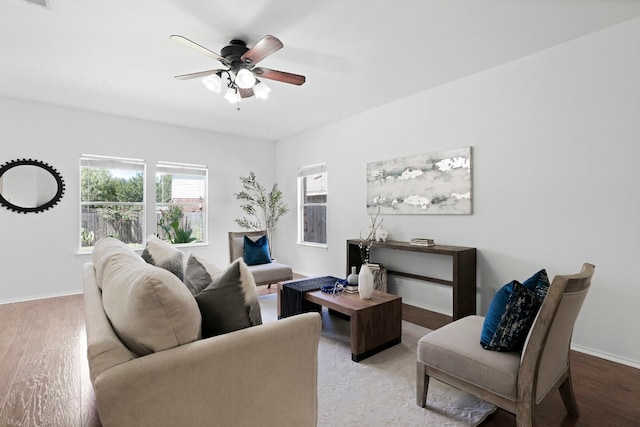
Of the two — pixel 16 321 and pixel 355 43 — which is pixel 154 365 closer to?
pixel 355 43

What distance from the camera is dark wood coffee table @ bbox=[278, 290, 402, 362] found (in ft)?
8.28

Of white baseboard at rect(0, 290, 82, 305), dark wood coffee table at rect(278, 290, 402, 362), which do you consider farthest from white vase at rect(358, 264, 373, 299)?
white baseboard at rect(0, 290, 82, 305)

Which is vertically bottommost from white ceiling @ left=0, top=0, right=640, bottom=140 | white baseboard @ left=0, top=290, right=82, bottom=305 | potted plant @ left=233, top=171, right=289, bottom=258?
white baseboard @ left=0, top=290, right=82, bottom=305

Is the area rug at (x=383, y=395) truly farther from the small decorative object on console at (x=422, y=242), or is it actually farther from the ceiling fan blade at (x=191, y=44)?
the ceiling fan blade at (x=191, y=44)

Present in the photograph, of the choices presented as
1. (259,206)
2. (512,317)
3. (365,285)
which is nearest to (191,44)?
(365,285)

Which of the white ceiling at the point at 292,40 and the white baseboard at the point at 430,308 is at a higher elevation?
the white ceiling at the point at 292,40

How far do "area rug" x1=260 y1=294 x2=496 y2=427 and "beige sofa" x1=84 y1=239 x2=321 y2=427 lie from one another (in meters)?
0.55

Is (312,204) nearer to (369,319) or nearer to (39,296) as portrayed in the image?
(369,319)

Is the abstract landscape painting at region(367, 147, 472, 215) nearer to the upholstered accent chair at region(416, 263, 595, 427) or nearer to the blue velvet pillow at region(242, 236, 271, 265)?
the blue velvet pillow at region(242, 236, 271, 265)

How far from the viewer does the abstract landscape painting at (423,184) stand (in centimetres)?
348

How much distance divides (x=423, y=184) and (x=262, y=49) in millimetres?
2393

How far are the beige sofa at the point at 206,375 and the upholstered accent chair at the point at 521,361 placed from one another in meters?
0.80

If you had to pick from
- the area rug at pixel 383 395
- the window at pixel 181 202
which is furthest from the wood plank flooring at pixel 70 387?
the window at pixel 181 202

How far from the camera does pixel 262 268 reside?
4.20 meters
